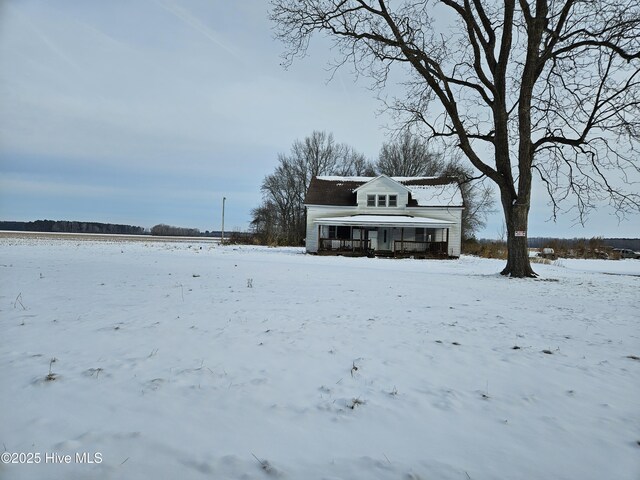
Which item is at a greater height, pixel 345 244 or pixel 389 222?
pixel 389 222

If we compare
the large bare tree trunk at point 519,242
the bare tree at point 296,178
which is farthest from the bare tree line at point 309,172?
the large bare tree trunk at point 519,242

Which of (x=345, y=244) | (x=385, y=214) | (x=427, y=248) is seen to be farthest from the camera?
(x=385, y=214)

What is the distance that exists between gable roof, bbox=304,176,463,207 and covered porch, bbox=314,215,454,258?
210 cm

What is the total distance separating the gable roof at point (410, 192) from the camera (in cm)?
2889

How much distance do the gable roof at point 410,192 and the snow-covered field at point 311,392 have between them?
23874mm

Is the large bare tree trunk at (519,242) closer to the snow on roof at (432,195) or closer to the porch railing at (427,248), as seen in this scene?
the porch railing at (427,248)

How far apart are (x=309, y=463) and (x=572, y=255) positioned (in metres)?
36.8

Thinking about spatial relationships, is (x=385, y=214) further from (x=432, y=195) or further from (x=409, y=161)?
(x=409, y=161)

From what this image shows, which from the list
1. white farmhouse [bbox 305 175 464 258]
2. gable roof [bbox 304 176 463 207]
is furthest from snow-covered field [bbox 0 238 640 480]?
gable roof [bbox 304 176 463 207]

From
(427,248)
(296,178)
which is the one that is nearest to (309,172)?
(296,178)

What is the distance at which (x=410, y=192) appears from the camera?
2930 cm

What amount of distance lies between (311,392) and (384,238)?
2672cm

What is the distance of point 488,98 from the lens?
42.4 feet

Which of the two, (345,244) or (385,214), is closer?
(345,244)
